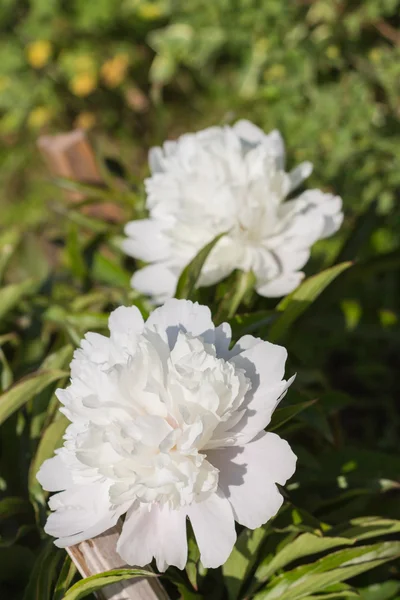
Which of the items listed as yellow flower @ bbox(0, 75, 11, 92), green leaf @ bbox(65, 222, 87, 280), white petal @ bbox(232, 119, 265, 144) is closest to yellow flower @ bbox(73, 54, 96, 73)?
yellow flower @ bbox(0, 75, 11, 92)

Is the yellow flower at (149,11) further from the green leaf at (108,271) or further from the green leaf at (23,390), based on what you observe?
the green leaf at (23,390)

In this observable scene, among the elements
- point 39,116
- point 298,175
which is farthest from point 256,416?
point 39,116

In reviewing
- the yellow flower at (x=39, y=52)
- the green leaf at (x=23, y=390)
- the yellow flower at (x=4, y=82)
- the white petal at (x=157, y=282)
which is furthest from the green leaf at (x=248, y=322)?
the yellow flower at (x=4, y=82)

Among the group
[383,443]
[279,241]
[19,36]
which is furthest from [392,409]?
[19,36]

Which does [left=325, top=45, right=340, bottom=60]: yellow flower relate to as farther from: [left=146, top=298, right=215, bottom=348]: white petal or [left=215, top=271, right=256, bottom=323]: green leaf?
[left=146, top=298, right=215, bottom=348]: white petal

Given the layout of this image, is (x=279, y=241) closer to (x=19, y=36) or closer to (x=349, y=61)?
(x=349, y=61)

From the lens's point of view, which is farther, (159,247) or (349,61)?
(349,61)
